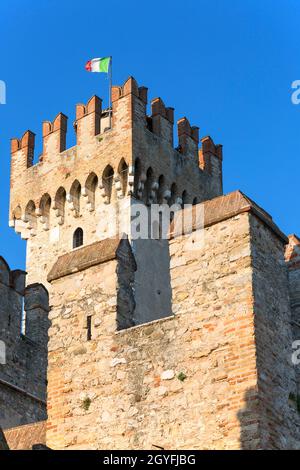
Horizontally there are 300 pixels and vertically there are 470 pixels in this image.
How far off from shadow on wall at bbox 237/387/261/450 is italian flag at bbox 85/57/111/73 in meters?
21.9

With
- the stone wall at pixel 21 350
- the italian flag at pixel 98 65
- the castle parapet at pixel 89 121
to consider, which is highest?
the italian flag at pixel 98 65

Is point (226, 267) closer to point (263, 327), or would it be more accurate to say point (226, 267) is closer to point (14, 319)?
point (263, 327)

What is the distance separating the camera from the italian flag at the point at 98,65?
30844mm

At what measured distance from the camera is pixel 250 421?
988 centimetres

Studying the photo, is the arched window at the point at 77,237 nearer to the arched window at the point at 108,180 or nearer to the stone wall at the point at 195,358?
the arched window at the point at 108,180

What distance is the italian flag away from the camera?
3084 centimetres

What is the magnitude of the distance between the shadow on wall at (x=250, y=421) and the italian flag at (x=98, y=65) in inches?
861

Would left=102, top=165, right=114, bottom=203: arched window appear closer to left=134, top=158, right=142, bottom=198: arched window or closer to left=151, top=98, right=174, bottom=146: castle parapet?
left=134, top=158, right=142, bottom=198: arched window

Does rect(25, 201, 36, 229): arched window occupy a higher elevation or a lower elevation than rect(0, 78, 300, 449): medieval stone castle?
higher

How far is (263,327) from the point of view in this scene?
1044 centimetres

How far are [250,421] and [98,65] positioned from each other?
2231cm

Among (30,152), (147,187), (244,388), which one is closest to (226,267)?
(244,388)

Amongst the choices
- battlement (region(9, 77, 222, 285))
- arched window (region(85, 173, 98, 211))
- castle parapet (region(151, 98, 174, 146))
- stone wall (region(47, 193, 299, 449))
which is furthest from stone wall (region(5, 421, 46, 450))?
castle parapet (region(151, 98, 174, 146))

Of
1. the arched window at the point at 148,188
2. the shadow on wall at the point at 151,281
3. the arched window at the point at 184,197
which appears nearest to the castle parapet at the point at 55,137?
the arched window at the point at 148,188
